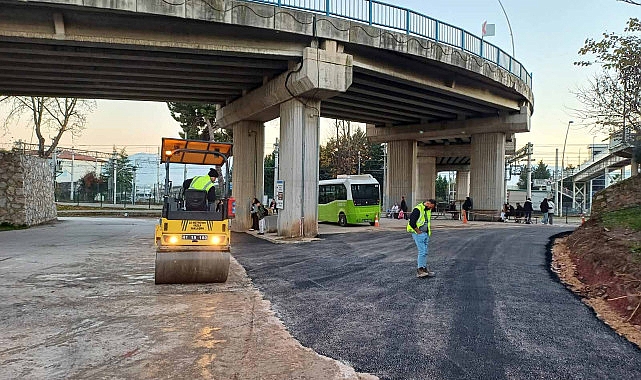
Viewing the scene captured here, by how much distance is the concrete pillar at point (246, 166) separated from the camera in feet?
90.4

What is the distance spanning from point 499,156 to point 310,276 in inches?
1059

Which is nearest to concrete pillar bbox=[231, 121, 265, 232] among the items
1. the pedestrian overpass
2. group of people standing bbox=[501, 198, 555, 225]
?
group of people standing bbox=[501, 198, 555, 225]

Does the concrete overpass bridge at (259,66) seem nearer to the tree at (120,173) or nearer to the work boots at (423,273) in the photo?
the work boots at (423,273)

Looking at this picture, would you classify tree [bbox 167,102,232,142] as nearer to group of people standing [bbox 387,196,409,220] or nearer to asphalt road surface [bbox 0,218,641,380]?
group of people standing [bbox 387,196,409,220]

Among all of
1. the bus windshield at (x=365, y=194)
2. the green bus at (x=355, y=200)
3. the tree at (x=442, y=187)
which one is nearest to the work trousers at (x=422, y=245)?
the green bus at (x=355, y=200)

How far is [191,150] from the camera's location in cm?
1143

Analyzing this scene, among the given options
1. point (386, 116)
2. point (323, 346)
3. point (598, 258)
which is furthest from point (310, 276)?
point (386, 116)

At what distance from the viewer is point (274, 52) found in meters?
19.3

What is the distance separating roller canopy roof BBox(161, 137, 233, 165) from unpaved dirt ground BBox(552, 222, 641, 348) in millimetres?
7821

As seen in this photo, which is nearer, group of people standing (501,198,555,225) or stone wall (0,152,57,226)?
stone wall (0,152,57,226)

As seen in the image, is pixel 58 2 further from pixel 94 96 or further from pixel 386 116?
pixel 386 116

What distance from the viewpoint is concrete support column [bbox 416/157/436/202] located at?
2109 inches

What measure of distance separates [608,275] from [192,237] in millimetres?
8053

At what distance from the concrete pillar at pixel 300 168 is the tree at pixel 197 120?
20.6 m
